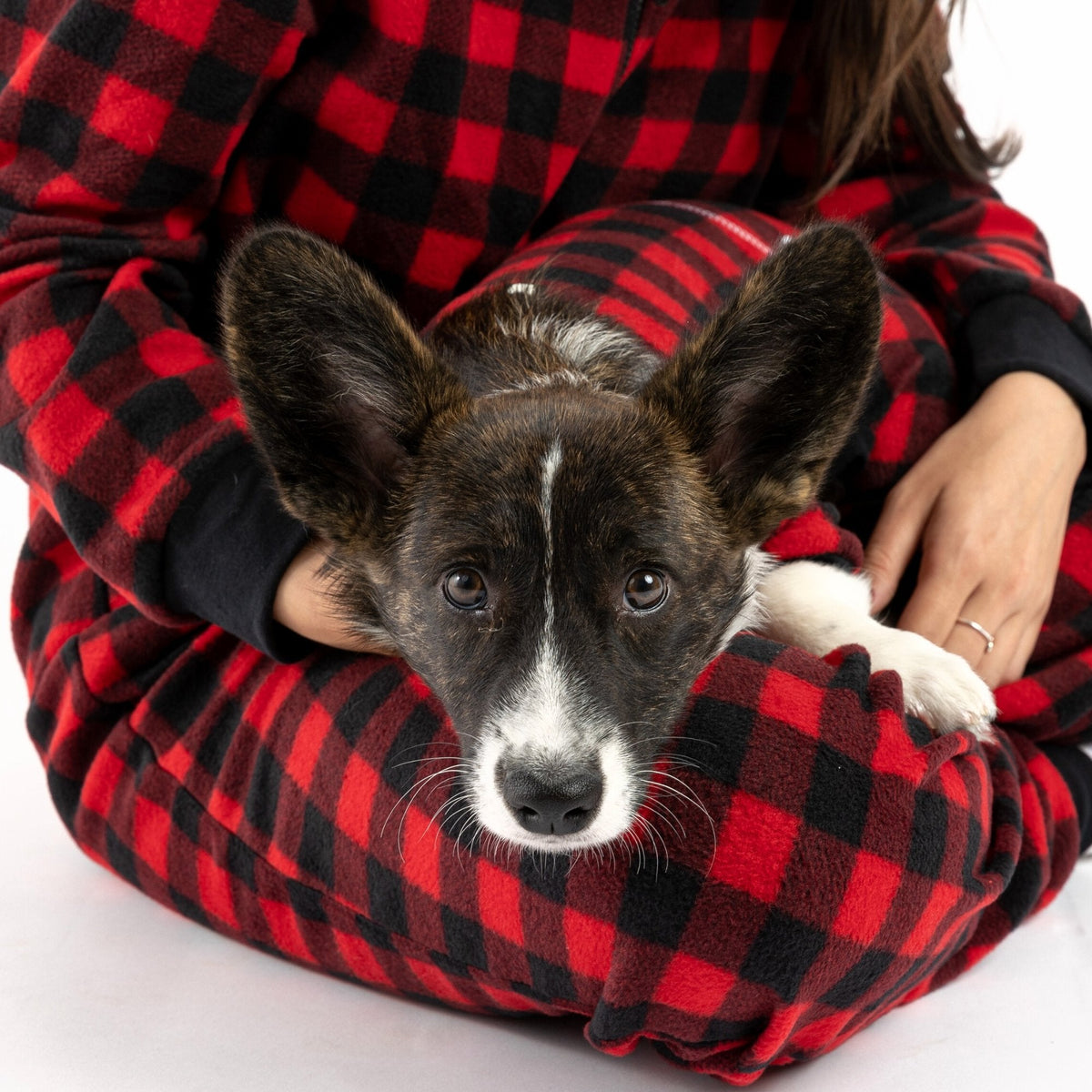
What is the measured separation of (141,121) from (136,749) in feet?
3.90

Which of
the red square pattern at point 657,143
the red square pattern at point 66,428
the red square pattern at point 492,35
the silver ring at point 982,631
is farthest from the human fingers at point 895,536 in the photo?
the red square pattern at point 66,428

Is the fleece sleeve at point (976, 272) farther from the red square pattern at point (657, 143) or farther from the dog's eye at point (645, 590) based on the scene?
the dog's eye at point (645, 590)

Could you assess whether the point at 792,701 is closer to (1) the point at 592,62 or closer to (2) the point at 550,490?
(2) the point at 550,490

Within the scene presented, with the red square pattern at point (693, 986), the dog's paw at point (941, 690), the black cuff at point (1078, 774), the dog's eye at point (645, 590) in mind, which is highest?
the dog's eye at point (645, 590)

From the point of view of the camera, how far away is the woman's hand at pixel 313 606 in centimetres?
207

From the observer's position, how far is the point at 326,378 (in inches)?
73.9

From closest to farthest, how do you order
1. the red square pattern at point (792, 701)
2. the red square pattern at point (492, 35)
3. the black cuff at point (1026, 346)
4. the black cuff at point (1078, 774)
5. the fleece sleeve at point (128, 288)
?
the red square pattern at point (792, 701)
the fleece sleeve at point (128, 288)
the black cuff at point (1078, 774)
the red square pattern at point (492, 35)
the black cuff at point (1026, 346)

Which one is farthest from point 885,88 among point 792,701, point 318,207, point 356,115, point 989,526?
point 792,701

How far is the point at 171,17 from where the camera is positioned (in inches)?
90.4

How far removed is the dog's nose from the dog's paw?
0.63 m

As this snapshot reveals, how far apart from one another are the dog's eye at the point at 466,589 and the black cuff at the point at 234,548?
0.40 metres

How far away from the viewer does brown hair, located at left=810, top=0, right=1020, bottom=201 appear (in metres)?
2.94

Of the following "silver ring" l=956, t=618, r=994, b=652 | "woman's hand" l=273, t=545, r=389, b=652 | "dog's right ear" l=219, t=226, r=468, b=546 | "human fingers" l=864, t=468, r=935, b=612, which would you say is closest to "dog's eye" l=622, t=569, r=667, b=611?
"dog's right ear" l=219, t=226, r=468, b=546

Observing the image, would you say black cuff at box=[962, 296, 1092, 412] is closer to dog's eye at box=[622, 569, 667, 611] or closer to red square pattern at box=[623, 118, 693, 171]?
red square pattern at box=[623, 118, 693, 171]
